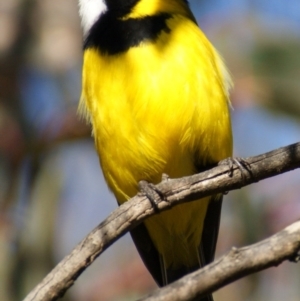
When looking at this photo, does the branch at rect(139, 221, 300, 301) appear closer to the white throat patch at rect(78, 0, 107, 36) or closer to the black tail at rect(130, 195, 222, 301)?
the black tail at rect(130, 195, 222, 301)

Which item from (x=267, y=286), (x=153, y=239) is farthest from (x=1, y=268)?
(x=267, y=286)

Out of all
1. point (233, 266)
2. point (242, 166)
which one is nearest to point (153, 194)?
point (242, 166)

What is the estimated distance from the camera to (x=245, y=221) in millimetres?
5281

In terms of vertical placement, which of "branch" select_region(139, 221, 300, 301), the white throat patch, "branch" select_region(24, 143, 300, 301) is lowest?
"branch" select_region(139, 221, 300, 301)

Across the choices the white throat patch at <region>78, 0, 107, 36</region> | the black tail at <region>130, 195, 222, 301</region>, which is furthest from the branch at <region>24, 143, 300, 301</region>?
the white throat patch at <region>78, 0, 107, 36</region>

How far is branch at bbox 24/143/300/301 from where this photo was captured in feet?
9.88

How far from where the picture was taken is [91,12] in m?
4.01

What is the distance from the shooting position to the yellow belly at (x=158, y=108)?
3.60 m

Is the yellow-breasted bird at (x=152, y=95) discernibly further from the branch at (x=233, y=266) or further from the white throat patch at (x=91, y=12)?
the branch at (x=233, y=266)

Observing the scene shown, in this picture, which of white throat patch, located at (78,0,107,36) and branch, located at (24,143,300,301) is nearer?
branch, located at (24,143,300,301)

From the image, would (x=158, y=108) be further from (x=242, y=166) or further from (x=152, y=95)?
(x=242, y=166)

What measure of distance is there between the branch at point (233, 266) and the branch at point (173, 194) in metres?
0.61

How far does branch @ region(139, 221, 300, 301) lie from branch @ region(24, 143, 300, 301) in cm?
61

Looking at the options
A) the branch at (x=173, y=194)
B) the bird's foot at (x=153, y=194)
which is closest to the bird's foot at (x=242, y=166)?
the branch at (x=173, y=194)
